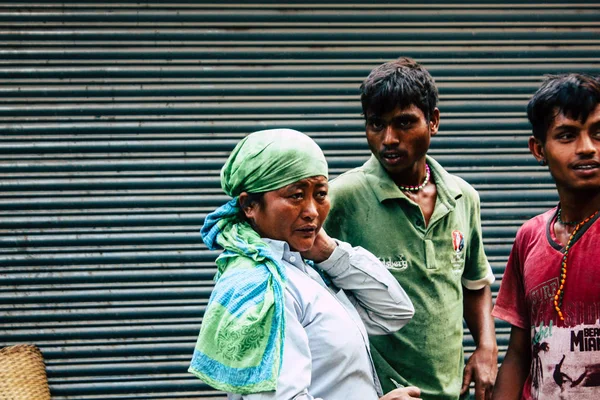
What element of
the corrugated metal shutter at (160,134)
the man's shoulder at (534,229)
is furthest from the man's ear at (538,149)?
the corrugated metal shutter at (160,134)

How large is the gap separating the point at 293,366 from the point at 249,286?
0.26 m

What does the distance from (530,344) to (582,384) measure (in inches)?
13.2

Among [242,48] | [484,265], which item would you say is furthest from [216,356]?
[242,48]

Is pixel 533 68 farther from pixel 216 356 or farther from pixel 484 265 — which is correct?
pixel 216 356

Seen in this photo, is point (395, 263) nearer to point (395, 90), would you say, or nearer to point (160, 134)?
point (395, 90)

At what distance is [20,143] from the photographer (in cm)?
471

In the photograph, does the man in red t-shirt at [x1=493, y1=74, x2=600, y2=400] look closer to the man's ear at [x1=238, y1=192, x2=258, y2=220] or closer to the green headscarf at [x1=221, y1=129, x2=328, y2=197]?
the green headscarf at [x1=221, y1=129, x2=328, y2=197]

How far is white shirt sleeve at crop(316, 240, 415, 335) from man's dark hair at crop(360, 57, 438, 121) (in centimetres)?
64

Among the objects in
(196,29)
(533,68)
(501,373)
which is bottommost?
(501,373)

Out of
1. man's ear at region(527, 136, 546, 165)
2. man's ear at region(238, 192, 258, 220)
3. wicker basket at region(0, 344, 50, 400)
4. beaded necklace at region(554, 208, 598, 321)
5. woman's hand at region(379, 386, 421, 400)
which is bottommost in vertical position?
wicker basket at region(0, 344, 50, 400)

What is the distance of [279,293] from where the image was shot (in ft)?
6.99

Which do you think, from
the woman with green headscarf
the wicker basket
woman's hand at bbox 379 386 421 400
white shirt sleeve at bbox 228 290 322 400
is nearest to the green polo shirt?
the woman with green headscarf

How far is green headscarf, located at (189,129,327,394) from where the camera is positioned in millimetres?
2057

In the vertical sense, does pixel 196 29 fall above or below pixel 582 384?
above
